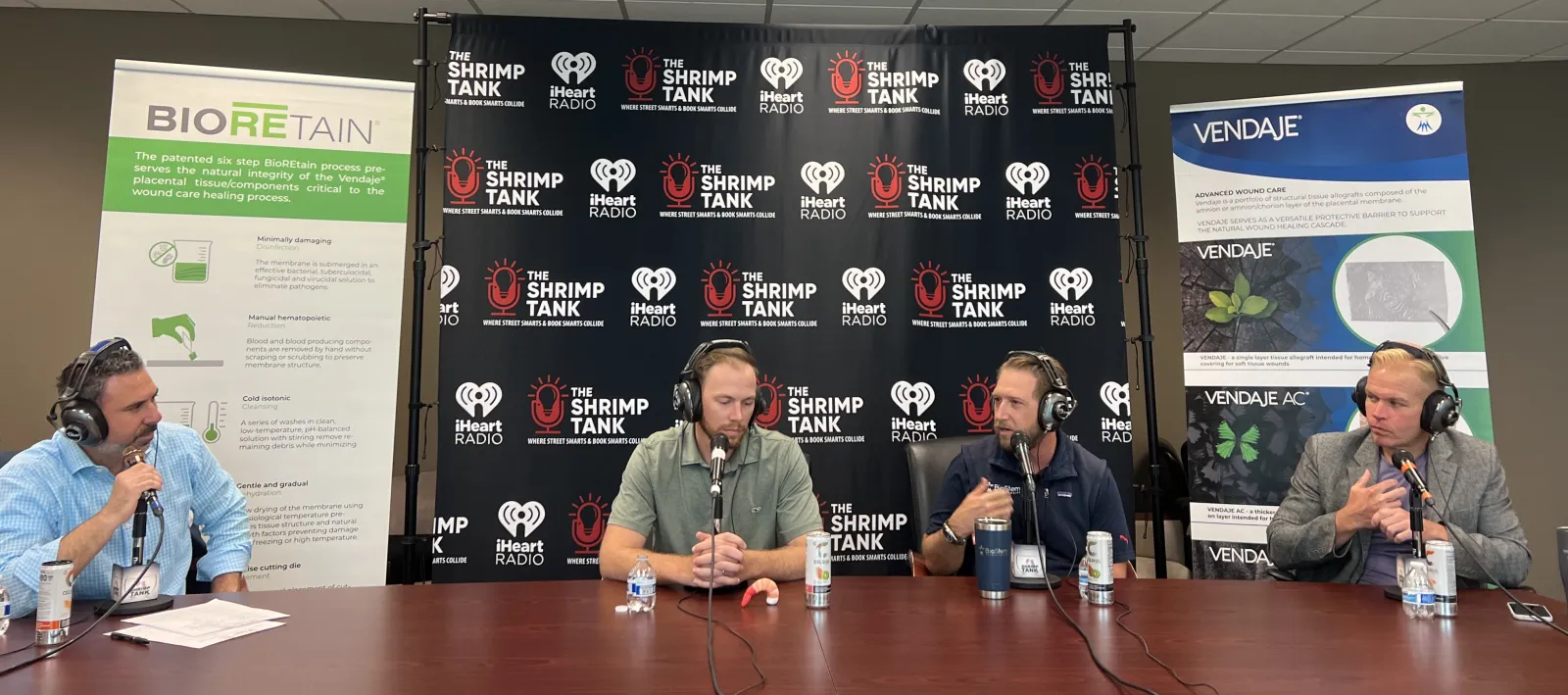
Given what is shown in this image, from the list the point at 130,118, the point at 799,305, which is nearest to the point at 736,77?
the point at 799,305

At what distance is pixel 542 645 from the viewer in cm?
158

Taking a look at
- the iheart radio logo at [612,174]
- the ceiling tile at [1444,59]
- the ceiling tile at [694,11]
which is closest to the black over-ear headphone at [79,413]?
the iheart radio logo at [612,174]

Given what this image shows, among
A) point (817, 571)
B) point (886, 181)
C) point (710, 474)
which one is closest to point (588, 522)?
point (710, 474)

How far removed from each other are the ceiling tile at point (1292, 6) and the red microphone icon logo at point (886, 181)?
1991 millimetres

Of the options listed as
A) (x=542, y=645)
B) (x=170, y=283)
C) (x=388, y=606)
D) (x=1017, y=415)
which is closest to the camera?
(x=542, y=645)

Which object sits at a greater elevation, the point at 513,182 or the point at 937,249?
the point at 513,182

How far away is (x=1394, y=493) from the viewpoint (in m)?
2.04

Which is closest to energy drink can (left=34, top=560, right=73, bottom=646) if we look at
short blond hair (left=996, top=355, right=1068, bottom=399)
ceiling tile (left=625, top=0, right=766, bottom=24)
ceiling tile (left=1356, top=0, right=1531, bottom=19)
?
short blond hair (left=996, top=355, right=1068, bottom=399)

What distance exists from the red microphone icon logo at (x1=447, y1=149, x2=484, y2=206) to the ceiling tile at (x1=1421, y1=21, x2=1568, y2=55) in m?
5.15

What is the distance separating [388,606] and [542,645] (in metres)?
0.48

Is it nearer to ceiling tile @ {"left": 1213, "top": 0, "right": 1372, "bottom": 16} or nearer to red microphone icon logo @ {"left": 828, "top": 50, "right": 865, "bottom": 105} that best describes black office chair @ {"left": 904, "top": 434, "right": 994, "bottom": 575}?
red microphone icon logo @ {"left": 828, "top": 50, "right": 865, "bottom": 105}

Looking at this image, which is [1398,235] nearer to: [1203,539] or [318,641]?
[1203,539]

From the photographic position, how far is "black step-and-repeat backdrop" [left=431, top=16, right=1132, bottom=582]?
3453 millimetres

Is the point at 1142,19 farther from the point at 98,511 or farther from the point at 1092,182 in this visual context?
the point at 98,511
